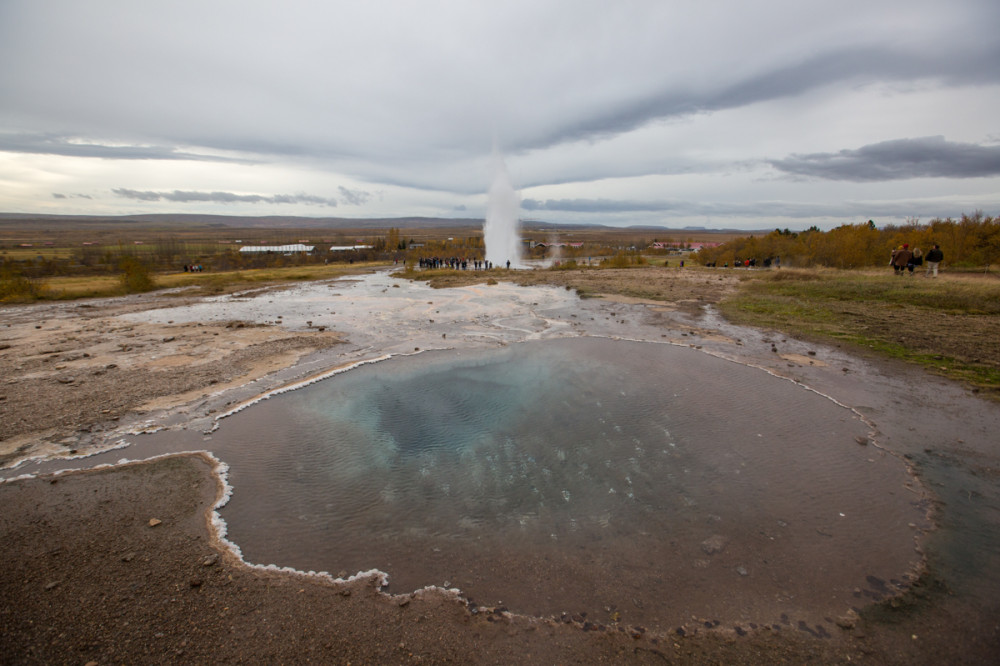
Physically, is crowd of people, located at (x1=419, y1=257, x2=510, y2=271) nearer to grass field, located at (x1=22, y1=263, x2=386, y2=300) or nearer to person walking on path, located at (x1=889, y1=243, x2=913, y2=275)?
grass field, located at (x1=22, y1=263, x2=386, y2=300)

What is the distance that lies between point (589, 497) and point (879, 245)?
146ft

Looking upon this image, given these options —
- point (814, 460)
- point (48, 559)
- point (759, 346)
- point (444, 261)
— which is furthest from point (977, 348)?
point (444, 261)

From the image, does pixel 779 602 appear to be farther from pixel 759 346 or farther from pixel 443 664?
pixel 759 346

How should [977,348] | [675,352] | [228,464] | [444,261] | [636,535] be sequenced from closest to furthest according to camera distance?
[636,535], [228,464], [977,348], [675,352], [444,261]

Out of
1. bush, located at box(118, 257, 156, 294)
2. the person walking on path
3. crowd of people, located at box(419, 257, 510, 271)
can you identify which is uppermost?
the person walking on path

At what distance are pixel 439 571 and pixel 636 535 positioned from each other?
2440mm

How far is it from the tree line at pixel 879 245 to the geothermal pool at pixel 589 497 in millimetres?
29767

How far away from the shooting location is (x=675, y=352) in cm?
1395

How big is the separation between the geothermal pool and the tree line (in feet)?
97.7

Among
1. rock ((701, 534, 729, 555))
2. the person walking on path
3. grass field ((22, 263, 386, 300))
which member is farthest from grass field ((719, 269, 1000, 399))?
grass field ((22, 263, 386, 300))

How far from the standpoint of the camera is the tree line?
29062 millimetres

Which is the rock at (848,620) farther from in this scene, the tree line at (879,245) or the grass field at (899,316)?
the tree line at (879,245)

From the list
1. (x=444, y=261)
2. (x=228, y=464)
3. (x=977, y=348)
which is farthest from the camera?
(x=444, y=261)

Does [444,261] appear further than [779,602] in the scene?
Yes
